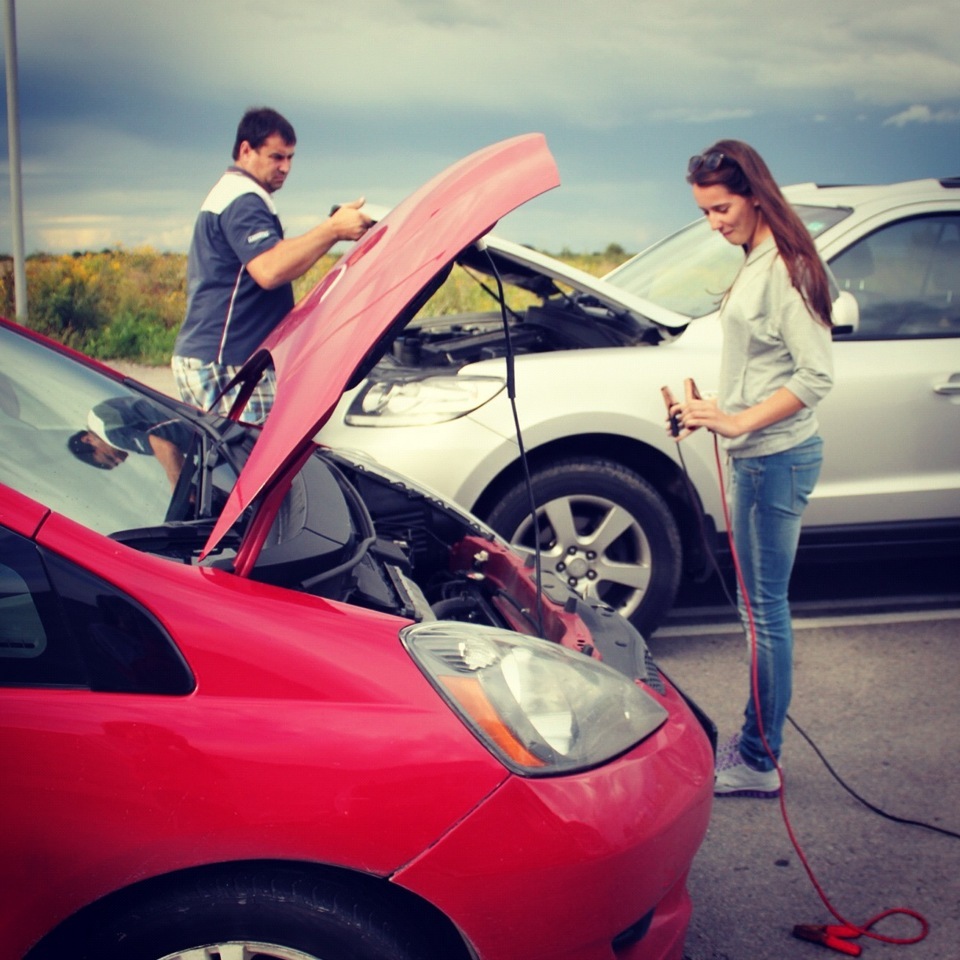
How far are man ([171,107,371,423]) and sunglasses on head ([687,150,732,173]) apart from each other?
5.14ft

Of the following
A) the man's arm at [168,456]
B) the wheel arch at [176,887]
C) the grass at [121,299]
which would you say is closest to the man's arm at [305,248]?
the man's arm at [168,456]

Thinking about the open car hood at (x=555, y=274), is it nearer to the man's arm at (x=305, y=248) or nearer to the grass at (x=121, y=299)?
the man's arm at (x=305, y=248)

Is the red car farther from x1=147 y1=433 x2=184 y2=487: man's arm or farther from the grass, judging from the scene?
the grass

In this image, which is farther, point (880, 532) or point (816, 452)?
point (880, 532)

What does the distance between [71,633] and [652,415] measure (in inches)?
104

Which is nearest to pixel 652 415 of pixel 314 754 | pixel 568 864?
pixel 568 864

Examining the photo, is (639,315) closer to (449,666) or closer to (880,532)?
(880,532)

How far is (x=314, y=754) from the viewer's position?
1.56 m

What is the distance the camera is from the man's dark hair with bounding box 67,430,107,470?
7.39 feet

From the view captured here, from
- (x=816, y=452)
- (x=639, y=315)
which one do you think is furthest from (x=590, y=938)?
(x=639, y=315)

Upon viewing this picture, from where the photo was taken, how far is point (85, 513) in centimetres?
204

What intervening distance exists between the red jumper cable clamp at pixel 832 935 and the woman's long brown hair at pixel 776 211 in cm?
149

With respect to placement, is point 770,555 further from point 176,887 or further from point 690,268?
point 690,268

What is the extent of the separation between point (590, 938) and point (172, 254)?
912 cm
